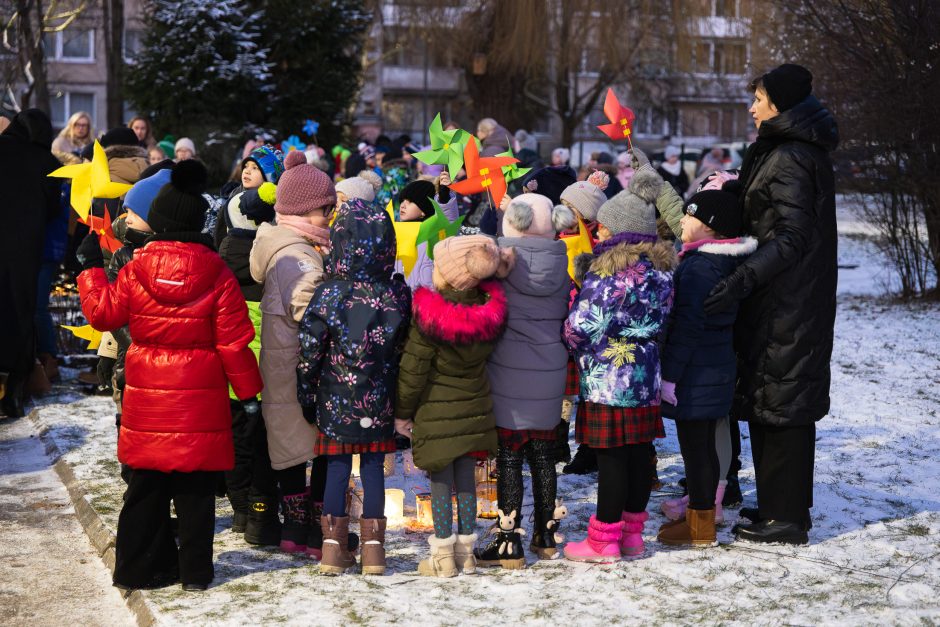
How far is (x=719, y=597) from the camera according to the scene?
17.2ft

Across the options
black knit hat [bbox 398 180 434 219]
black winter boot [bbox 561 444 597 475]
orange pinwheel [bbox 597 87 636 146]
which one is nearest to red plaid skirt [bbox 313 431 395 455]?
black winter boot [bbox 561 444 597 475]

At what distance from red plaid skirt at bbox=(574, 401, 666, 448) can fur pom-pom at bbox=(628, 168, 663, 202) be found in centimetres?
110

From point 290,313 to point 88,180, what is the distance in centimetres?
139

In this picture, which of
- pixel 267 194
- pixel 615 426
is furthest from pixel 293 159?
pixel 615 426

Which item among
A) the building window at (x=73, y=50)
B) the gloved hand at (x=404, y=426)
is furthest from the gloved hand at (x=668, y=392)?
the building window at (x=73, y=50)

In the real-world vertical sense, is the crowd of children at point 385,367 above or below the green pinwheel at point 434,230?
below

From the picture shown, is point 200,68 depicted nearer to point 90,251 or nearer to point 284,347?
point 90,251

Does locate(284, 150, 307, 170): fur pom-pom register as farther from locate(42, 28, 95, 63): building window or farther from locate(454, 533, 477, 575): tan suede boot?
locate(42, 28, 95, 63): building window

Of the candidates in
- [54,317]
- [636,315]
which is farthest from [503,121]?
[636,315]

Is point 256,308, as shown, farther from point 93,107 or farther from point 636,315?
point 93,107

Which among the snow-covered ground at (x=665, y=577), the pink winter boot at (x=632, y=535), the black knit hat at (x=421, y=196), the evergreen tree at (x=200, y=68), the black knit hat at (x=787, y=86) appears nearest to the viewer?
the snow-covered ground at (x=665, y=577)

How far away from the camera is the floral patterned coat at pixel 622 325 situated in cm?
558

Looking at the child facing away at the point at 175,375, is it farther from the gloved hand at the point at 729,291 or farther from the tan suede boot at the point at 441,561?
the gloved hand at the point at 729,291

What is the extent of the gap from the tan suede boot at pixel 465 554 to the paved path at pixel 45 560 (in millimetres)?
1438
